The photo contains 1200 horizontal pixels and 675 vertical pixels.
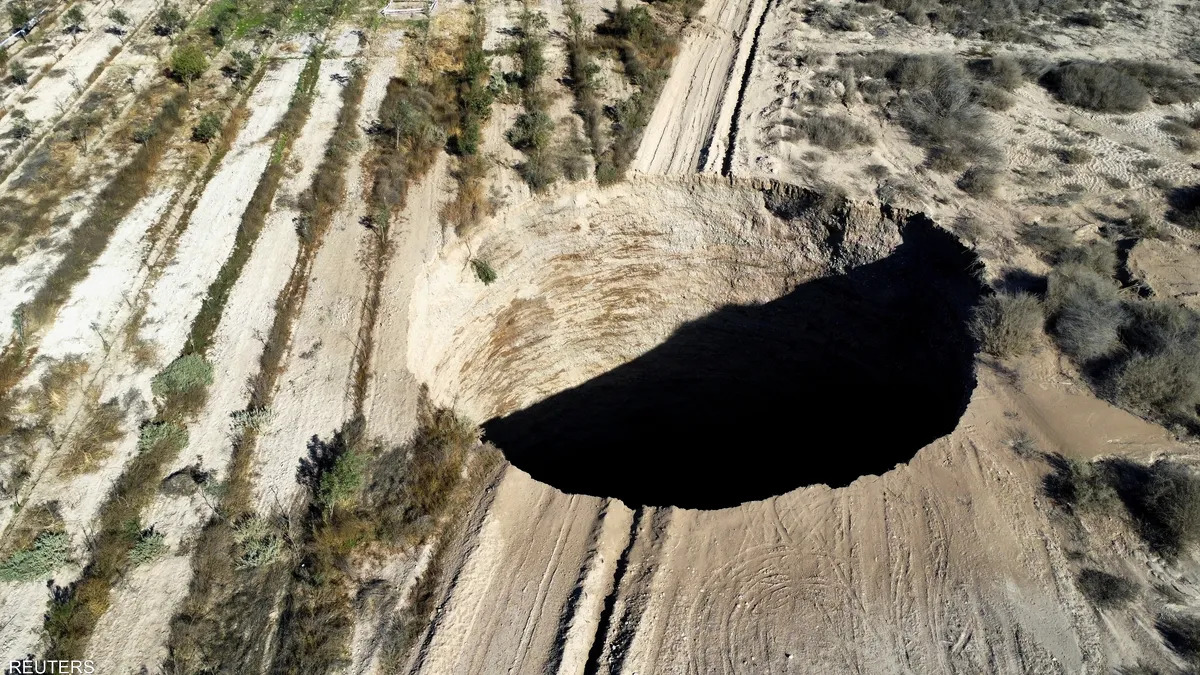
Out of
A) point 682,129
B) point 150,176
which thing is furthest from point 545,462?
point 150,176

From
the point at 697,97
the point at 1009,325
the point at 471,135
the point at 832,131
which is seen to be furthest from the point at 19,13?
the point at 1009,325

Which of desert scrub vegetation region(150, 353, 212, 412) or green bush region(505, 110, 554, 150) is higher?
green bush region(505, 110, 554, 150)

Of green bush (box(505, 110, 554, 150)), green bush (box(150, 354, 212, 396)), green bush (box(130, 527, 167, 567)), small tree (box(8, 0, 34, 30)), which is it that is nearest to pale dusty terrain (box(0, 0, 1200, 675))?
green bush (box(130, 527, 167, 567))

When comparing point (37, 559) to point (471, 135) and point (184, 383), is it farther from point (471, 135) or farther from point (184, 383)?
point (471, 135)

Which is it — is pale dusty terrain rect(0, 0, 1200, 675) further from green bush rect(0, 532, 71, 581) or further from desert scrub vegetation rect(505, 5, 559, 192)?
desert scrub vegetation rect(505, 5, 559, 192)

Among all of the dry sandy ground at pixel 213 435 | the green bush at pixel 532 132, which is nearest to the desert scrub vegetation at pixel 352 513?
the dry sandy ground at pixel 213 435
